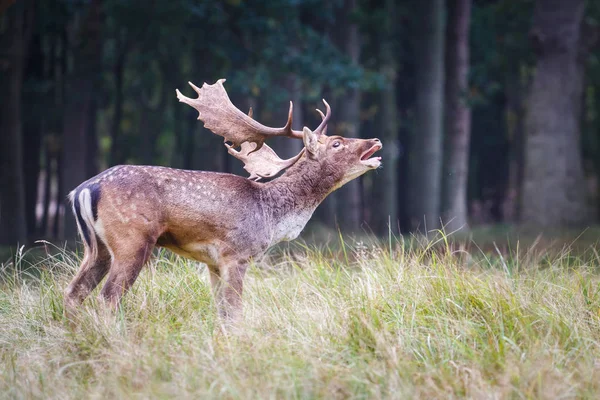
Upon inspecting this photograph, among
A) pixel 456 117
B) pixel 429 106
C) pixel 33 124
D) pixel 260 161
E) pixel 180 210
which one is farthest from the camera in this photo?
pixel 456 117

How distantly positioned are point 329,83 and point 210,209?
10.6 meters

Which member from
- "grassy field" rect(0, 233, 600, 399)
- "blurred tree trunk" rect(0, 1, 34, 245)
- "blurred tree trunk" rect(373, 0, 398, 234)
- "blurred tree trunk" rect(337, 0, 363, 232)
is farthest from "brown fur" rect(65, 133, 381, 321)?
"blurred tree trunk" rect(373, 0, 398, 234)

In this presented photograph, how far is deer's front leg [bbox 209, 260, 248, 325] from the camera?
6316mm

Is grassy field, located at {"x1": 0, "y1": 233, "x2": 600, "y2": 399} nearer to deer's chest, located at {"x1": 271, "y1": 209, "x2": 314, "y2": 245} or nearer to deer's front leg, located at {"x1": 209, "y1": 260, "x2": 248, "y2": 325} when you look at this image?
deer's front leg, located at {"x1": 209, "y1": 260, "x2": 248, "y2": 325}

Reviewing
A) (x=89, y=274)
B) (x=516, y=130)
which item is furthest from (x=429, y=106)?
(x=89, y=274)

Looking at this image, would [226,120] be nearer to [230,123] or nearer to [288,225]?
[230,123]

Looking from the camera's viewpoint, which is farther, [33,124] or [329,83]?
[33,124]

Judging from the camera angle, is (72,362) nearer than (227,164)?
Yes

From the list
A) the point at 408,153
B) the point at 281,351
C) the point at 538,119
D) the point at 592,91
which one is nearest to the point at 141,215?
the point at 281,351

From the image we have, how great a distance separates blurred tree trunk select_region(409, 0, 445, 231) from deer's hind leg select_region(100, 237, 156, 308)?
12817 millimetres

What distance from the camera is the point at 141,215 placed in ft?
20.0

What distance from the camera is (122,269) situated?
6.00 metres

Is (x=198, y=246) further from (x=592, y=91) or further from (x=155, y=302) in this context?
(x=592, y=91)

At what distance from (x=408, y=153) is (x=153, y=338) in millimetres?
20596
